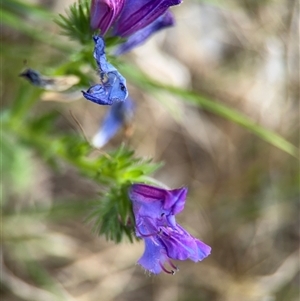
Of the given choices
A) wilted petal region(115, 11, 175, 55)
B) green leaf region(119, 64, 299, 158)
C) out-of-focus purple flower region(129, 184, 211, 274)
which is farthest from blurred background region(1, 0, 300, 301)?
out-of-focus purple flower region(129, 184, 211, 274)

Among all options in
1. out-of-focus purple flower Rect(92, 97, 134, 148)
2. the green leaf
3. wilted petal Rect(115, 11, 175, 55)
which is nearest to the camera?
wilted petal Rect(115, 11, 175, 55)

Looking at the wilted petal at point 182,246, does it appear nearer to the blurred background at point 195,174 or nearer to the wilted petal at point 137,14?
the wilted petal at point 137,14

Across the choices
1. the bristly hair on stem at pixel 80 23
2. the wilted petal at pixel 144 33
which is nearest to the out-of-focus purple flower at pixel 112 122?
the wilted petal at pixel 144 33

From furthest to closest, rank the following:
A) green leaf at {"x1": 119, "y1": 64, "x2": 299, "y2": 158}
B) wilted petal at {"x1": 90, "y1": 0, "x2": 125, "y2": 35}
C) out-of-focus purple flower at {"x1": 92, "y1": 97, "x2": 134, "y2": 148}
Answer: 1. out-of-focus purple flower at {"x1": 92, "y1": 97, "x2": 134, "y2": 148}
2. green leaf at {"x1": 119, "y1": 64, "x2": 299, "y2": 158}
3. wilted petal at {"x1": 90, "y1": 0, "x2": 125, "y2": 35}

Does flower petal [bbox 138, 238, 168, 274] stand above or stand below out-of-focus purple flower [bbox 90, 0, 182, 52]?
below

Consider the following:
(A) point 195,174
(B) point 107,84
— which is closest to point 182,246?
(B) point 107,84

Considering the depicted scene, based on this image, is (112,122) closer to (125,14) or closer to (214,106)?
(214,106)

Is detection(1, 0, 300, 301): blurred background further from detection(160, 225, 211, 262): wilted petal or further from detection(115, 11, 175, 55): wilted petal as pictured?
detection(160, 225, 211, 262): wilted petal
